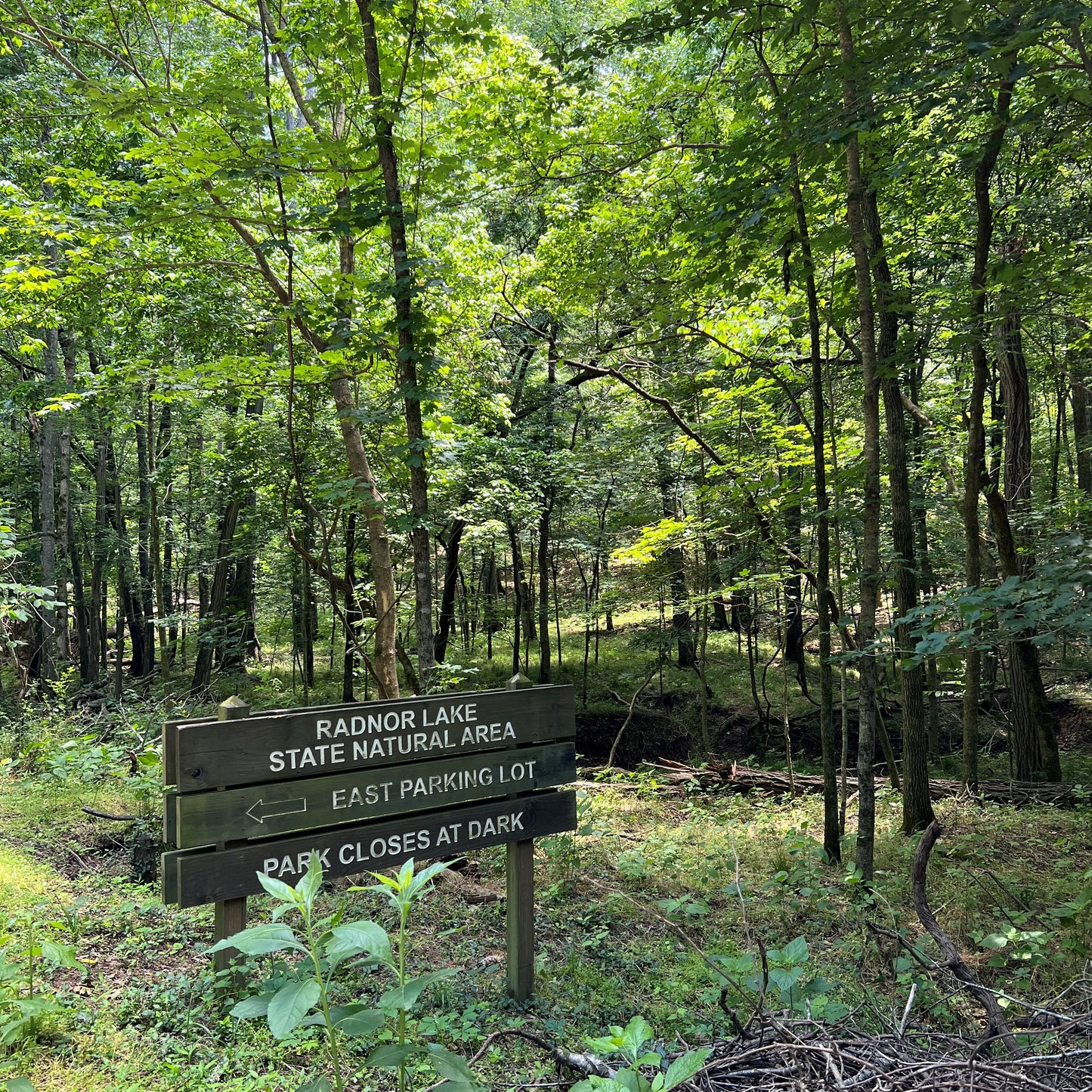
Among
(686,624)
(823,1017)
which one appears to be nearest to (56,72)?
(823,1017)

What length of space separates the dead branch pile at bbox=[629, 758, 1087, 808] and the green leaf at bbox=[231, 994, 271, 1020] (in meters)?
7.53

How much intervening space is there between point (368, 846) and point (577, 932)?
1864 mm

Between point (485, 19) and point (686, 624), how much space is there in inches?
558

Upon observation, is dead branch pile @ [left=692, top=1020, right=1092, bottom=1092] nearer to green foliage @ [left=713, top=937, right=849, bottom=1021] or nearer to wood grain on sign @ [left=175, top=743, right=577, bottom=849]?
green foliage @ [left=713, top=937, right=849, bottom=1021]

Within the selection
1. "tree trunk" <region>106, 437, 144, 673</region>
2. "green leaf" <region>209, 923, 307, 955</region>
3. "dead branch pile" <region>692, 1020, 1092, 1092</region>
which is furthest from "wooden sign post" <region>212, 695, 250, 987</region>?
"tree trunk" <region>106, 437, 144, 673</region>

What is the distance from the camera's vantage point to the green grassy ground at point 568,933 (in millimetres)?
2711

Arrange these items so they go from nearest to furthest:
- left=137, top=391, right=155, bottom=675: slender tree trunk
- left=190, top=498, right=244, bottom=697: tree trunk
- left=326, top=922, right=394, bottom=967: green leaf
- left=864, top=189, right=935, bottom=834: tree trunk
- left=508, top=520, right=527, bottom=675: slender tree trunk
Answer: left=326, top=922, right=394, bottom=967: green leaf → left=864, top=189, right=935, bottom=834: tree trunk → left=190, top=498, right=244, bottom=697: tree trunk → left=508, top=520, right=527, bottom=675: slender tree trunk → left=137, top=391, right=155, bottom=675: slender tree trunk

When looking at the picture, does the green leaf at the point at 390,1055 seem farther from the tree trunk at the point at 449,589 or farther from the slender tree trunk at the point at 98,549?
the slender tree trunk at the point at 98,549

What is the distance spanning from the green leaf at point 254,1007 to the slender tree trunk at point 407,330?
3343mm

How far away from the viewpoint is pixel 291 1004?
5.13ft

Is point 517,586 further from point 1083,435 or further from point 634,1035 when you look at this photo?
point 634,1035

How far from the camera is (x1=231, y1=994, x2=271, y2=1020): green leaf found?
1622mm

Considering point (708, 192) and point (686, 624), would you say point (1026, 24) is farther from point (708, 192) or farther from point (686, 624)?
point (686, 624)

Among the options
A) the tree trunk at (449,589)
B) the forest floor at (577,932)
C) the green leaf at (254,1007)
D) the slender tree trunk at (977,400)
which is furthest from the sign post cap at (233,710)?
the tree trunk at (449,589)
